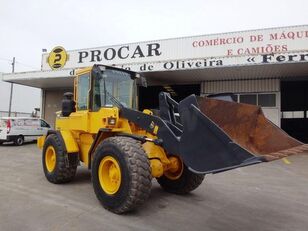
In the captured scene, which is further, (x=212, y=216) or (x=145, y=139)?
(x=145, y=139)

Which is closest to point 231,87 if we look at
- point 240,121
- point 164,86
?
→ point 164,86

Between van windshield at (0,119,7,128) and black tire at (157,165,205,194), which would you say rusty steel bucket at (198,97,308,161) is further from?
van windshield at (0,119,7,128)

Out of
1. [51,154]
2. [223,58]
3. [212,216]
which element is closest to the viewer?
[212,216]

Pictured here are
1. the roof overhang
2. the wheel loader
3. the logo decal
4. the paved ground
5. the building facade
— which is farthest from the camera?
the logo decal

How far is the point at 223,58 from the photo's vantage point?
1495 centimetres

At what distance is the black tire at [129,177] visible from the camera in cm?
527

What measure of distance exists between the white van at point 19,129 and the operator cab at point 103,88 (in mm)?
11214

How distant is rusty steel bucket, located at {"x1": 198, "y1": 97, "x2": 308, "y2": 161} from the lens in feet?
17.9

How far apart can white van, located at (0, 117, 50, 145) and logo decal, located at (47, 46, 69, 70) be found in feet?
14.7

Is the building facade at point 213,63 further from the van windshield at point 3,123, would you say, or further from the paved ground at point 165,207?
the paved ground at point 165,207

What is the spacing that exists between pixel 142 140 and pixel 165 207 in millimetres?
1313

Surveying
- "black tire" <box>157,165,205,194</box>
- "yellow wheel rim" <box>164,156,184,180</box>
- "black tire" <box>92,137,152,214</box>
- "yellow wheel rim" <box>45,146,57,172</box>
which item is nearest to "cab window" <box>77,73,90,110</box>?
"yellow wheel rim" <box>45,146,57,172</box>

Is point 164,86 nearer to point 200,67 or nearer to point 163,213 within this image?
point 200,67

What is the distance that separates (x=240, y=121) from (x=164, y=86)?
16.5 metres
